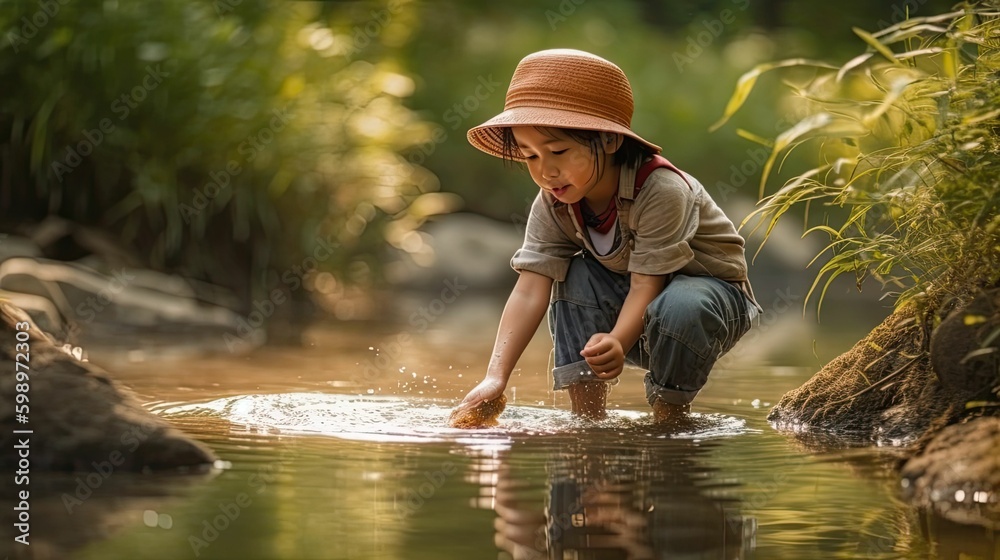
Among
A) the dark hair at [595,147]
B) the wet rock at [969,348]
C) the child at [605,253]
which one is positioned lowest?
the wet rock at [969,348]

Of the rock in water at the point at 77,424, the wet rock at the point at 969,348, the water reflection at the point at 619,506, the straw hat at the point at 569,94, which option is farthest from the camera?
the straw hat at the point at 569,94

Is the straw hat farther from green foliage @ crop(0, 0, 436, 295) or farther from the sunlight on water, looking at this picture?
green foliage @ crop(0, 0, 436, 295)

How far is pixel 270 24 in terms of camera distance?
6312 millimetres

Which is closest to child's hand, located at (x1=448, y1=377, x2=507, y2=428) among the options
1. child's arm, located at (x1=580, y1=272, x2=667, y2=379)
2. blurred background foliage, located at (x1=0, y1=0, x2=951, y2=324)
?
child's arm, located at (x1=580, y1=272, x2=667, y2=379)

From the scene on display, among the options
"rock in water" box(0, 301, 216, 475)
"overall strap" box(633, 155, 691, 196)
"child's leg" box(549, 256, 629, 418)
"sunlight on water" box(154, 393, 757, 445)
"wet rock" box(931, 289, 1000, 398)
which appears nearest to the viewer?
"rock in water" box(0, 301, 216, 475)

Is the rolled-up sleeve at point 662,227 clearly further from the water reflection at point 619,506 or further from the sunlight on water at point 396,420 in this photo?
the water reflection at point 619,506

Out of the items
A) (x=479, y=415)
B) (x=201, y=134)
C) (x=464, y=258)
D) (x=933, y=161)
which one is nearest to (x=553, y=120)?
(x=479, y=415)

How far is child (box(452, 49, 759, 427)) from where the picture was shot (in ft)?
8.80

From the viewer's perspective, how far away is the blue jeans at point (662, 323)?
2672 millimetres

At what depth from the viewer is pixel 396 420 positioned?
2740 millimetres

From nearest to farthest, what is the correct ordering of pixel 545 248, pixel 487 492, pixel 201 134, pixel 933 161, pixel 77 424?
pixel 487 492 → pixel 77 424 → pixel 933 161 → pixel 545 248 → pixel 201 134

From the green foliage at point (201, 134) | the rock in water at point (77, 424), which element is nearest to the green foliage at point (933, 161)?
the rock in water at point (77, 424)

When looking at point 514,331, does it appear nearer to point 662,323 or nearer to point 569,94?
point 662,323

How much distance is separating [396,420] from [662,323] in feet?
1.97
